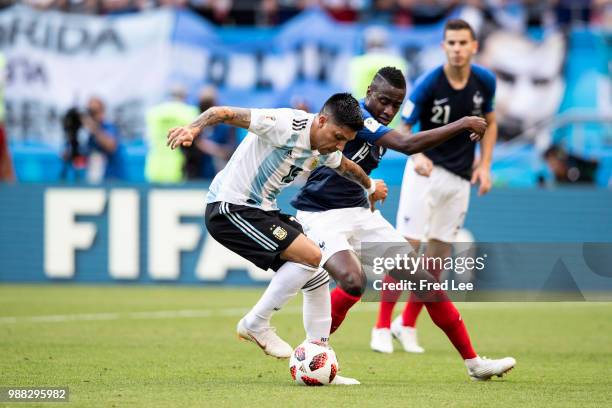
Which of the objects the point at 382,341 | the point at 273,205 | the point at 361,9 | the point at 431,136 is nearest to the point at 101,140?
the point at 361,9

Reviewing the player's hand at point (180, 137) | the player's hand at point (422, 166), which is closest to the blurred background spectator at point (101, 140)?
the player's hand at point (422, 166)

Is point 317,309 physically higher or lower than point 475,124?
lower

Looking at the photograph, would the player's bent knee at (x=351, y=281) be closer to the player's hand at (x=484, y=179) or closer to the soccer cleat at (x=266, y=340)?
the soccer cleat at (x=266, y=340)

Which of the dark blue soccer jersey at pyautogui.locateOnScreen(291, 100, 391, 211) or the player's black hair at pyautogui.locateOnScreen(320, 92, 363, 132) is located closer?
the player's black hair at pyautogui.locateOnScreen(320, 92, 363, 132)

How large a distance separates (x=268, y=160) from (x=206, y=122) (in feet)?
2.29

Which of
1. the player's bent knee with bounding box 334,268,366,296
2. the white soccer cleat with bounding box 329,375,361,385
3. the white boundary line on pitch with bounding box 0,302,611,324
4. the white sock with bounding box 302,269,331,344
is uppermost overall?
the player's bent knee with bounding box 334,268,366,296

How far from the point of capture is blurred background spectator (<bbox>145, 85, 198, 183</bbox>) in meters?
16.5

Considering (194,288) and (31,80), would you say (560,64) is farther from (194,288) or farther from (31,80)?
(31,80)

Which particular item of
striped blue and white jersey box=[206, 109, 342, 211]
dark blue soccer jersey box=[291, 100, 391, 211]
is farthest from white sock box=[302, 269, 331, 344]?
dark blue soccer jersey box=[291, 100, 391, 211]

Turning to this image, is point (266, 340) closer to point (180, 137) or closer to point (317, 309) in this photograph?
point (317, 309)

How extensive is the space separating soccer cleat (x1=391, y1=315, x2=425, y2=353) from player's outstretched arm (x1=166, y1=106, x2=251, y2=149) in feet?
10.7

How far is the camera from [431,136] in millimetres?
7617

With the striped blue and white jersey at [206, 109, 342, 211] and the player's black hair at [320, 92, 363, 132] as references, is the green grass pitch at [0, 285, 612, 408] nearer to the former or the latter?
the striped blue and white jersey at [206, 109, 342, 211]

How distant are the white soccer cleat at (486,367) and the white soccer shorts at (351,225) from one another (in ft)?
3.53
